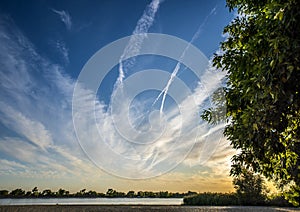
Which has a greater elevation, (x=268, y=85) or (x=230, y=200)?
(x=230, y=200)

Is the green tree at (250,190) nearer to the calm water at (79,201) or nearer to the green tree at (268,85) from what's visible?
the calm water at (79,201)

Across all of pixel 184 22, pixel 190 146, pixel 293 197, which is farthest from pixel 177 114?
pixel 293 197

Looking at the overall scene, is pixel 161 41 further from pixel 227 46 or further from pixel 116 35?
pixel 227 46

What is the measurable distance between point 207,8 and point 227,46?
3.12 meters

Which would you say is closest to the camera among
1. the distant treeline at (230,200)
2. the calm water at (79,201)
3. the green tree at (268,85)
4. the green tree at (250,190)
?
the green tree at (268,85)

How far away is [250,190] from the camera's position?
1961 cm

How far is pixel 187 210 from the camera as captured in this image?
11102mm

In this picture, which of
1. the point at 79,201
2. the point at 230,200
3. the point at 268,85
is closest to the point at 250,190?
the point at 230,200

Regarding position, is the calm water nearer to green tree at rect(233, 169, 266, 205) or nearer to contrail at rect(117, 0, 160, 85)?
contrail at rect(117, 0, 160, 85)

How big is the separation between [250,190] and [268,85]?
57.4 ft

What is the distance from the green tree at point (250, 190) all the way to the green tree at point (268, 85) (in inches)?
535

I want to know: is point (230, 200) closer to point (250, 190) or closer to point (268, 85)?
point (250, 190)

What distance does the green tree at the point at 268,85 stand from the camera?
395 cm

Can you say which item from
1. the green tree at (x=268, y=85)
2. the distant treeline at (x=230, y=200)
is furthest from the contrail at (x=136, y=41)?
the distant treeline at (x=230, y=200)
